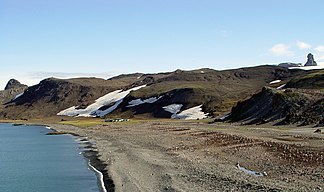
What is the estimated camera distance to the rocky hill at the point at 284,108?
67181mm

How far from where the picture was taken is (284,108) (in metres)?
74.3

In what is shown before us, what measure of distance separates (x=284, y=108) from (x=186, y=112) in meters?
70.2

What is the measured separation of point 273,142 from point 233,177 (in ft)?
64.8

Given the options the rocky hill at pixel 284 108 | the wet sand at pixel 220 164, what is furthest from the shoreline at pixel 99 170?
the rocky hill at pixel 284 108

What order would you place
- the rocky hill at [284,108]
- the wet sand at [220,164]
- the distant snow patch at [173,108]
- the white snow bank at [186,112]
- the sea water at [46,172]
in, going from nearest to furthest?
the wet sand at [220,164], the sea water at [46,172], the rocky hill at [284,108], the white snow bank at [186,112], the distant snow patch at [173,108]

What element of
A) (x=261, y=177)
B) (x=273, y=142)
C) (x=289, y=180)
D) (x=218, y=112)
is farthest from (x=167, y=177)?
(x=218, y=112)

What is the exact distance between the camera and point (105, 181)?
3294 cm

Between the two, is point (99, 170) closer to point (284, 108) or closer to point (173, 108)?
point (284, 108)

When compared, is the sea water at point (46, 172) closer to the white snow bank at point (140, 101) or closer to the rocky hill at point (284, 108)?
the rocky hill at point (284, 108)

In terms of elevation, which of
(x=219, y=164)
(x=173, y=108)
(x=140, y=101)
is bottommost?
(x=219, y=164)

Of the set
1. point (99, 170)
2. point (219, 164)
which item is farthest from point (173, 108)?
point (219, 164)

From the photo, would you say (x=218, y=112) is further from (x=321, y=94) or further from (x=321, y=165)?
(x=321, y=165)

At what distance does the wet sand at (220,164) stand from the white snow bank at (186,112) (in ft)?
254

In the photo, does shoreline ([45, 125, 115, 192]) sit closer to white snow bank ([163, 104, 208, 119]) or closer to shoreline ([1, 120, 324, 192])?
shoreline ([1, 120, 324, 192])
